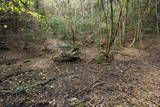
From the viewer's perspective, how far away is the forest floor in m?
2.66

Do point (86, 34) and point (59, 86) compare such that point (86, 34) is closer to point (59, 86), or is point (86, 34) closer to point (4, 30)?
point (4, 30)

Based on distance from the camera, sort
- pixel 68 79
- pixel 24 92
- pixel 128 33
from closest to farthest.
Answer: pixel 24 92
pixel 68 79
pixel 128 33

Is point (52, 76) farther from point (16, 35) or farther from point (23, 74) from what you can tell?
point (16, 35)

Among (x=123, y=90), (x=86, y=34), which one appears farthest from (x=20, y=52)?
(x=123, y=90)

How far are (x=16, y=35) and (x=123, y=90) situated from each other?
603cm

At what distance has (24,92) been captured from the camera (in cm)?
318

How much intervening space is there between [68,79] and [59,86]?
17.1 inches

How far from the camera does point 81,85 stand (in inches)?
130

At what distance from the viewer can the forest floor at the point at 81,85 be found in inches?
105

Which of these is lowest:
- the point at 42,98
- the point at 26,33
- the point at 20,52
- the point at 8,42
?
the point at 42,98

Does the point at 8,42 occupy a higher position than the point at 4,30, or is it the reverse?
the point at 4,30

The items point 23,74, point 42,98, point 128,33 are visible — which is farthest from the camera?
point 128,33

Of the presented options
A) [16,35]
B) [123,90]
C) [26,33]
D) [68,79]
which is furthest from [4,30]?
[123,90]

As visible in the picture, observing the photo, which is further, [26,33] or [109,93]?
[26,33]
